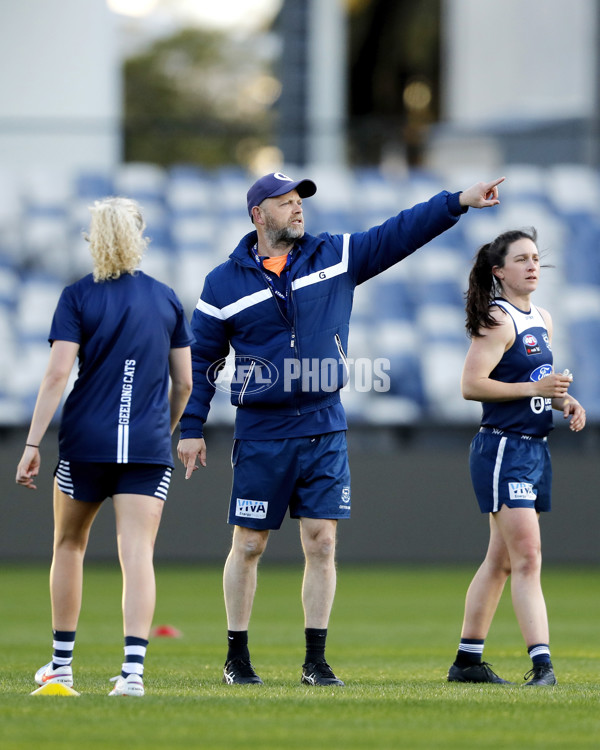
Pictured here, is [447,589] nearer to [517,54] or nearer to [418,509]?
[418,509]

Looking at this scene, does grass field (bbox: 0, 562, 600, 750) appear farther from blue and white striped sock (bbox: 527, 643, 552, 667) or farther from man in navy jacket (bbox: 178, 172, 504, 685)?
man in navy jacket (bbox: 178, 172, 504, 685)

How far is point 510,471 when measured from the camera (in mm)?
5828

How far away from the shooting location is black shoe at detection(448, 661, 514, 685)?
5.92 meters

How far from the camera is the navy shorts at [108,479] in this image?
17.4ft

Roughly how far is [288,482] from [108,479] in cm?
90

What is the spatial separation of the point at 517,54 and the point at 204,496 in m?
10.1

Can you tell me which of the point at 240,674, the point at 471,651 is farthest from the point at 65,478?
the point at 471,651

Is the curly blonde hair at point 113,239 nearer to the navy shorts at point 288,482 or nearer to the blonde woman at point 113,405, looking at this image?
the blonde woman at point 113,405

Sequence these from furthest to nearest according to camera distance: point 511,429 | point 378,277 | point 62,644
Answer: point 378,277, point 511,429, point 62,644

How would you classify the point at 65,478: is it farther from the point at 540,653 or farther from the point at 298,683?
the point at 540,653

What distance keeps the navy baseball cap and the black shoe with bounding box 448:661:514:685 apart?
2253mm

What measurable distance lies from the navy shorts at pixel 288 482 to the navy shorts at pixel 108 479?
61 cm

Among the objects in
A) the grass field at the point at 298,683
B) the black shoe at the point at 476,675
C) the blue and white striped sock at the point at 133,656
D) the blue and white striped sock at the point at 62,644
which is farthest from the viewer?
the black shoe at the point at 476,675

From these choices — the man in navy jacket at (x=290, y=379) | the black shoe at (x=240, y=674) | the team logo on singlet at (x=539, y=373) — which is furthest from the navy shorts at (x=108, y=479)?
the team logo on singlet at (x=539, y=373)
